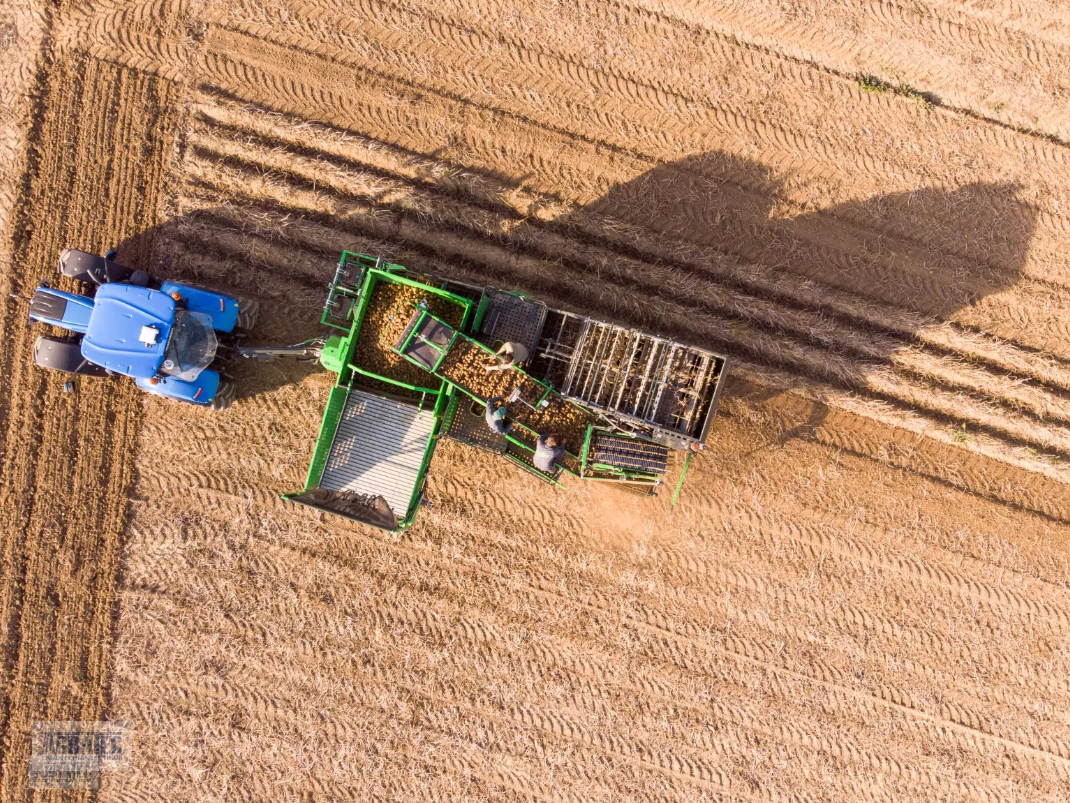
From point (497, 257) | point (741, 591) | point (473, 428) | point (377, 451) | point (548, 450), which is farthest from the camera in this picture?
point (741, 591)

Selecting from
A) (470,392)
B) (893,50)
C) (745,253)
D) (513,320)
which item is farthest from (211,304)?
(893,50)

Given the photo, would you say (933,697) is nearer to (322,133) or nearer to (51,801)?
(322,133)

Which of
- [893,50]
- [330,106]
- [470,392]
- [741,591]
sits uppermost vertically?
[893,50]

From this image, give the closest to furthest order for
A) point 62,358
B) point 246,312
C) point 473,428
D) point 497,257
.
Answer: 1. point 473,428
2. point 62,358
3. point 246,312
4. point 497,257

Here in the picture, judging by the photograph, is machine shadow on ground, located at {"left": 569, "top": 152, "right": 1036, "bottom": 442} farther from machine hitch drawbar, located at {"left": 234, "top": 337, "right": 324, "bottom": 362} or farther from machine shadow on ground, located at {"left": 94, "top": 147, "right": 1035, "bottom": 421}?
machine hitch drawbar, located at {"left": 234, "top": 337, "right": 324, "bottom": 362}

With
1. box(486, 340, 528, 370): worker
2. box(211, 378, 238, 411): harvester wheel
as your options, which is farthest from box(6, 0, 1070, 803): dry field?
box(486, 340, 528, 370): worker

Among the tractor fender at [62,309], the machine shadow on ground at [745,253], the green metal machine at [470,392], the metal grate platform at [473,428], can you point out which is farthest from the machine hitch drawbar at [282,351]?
the metal grate platform at [473,428]

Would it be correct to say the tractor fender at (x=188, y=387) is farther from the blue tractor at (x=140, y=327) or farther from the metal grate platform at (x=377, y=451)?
the metal grate platform at (x=377, y=451)

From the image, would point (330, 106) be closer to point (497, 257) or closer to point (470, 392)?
point (497, 257)
